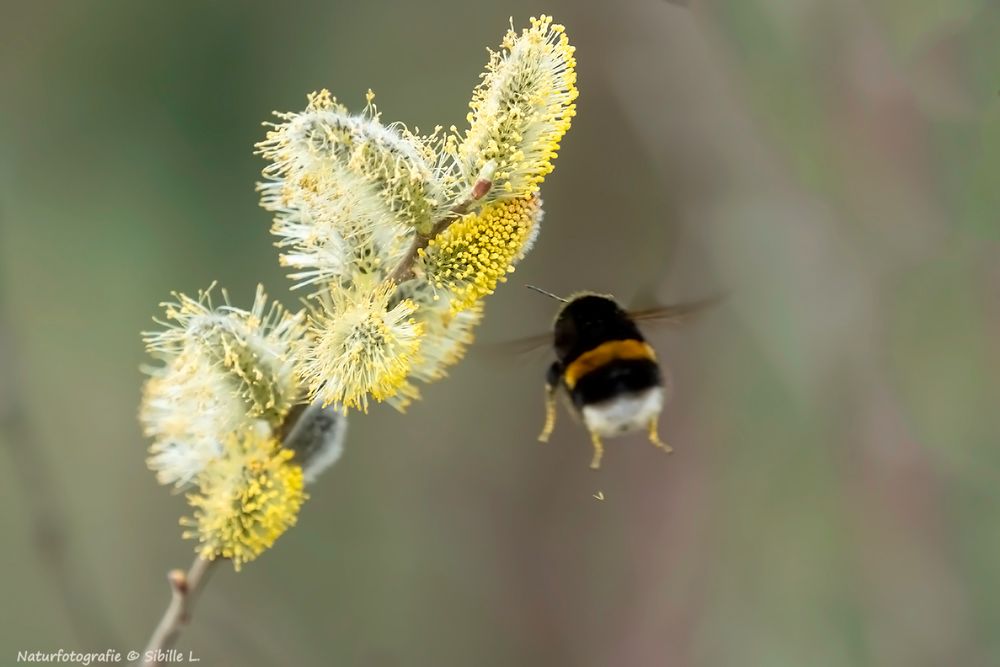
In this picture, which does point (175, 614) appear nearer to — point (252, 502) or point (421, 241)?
point (252, 502)

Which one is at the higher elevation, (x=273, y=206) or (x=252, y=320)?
(x=273, y=206)

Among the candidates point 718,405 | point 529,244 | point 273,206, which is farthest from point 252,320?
point 718,405

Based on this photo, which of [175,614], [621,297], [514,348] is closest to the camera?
[175,614]

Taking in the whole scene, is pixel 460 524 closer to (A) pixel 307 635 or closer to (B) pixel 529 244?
(A) pixel 307 635

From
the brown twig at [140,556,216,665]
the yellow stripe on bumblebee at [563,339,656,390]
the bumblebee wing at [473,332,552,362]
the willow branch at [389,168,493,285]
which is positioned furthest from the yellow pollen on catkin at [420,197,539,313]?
the brown twig at [140,556,216,665]

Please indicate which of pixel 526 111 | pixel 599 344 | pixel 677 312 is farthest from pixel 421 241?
pixel 677 312

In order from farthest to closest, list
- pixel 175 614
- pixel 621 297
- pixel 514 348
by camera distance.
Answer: pixel 621 297 → pixel 514 348 → pixel 175 614

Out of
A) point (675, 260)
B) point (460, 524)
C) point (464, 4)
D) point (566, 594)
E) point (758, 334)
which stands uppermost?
point (464, 4)

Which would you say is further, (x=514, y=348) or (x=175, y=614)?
(x=514, y=348)
